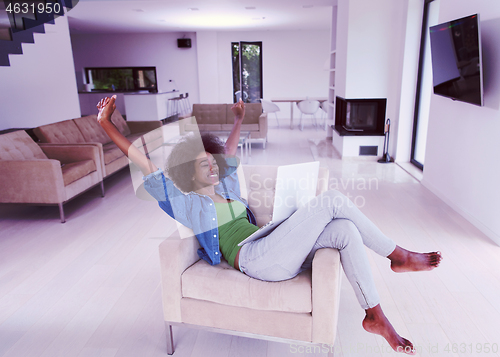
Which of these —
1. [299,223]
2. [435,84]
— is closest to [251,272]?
[299,223]

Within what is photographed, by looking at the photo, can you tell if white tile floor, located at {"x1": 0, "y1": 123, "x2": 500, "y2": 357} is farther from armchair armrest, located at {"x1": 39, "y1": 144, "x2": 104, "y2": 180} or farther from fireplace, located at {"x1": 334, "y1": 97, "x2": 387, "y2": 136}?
fireplace, located at {"x1": 334, "y1": 97, "x2": 387, "y2": 136}

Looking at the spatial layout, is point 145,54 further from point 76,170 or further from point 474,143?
point 474,143

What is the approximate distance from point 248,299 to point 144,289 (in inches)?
38.9

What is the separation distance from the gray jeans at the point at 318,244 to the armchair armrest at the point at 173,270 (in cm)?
31

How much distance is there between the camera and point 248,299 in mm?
1552

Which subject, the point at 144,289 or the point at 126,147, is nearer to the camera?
the point at 126,147

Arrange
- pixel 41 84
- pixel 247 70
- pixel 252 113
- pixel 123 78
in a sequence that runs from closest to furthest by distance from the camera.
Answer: pixel 41 84
pixel 252 113
pixel 247 70
pixel 123 78

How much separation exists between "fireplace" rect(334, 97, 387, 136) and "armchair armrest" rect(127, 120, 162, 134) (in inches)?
116

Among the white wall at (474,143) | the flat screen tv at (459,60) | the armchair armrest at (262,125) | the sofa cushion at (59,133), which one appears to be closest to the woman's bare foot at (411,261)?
the white wall at (474,143)

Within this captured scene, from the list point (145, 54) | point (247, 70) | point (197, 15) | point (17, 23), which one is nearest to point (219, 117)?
point (197, 15)

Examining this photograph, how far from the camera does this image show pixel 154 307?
2.09 m

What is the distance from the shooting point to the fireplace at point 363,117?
18.2 ft

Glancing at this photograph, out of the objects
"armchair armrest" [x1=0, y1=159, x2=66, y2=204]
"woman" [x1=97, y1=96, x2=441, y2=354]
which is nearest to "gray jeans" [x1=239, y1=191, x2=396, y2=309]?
"woman" [x1=97, y1=96, x2=441, y2=354]

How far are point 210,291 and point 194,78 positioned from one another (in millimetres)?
10526
